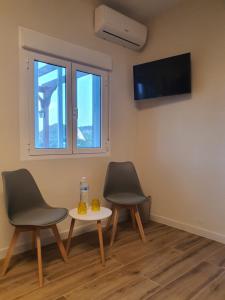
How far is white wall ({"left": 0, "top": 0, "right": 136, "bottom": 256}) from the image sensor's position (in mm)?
2303

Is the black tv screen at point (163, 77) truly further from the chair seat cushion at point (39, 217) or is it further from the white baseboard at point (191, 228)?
the chair seat cushion at point (39, 217)

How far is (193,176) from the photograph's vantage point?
2.95 metres

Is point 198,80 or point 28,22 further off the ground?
point 28,22

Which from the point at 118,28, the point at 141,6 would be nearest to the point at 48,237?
the point at 118,28

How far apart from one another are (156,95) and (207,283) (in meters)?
2.11

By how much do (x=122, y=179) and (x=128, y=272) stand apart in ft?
3.88

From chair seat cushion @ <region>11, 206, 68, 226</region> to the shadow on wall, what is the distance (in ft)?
6.17

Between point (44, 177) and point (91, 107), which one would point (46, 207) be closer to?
point (44, 177)

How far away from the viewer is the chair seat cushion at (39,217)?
1.98 meters

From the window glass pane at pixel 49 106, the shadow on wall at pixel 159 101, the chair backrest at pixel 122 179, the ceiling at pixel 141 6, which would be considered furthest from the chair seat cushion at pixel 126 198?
the ceiling at pixel 141 6

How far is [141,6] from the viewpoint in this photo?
303 cm

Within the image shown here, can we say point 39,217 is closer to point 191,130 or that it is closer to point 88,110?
point 88,110

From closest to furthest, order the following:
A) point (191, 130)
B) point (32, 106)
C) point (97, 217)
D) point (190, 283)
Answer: point (190, 283) → point (97, 217) → point (32, 106) → point (191, 130)

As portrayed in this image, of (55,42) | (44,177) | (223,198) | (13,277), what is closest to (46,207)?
(44,177)
